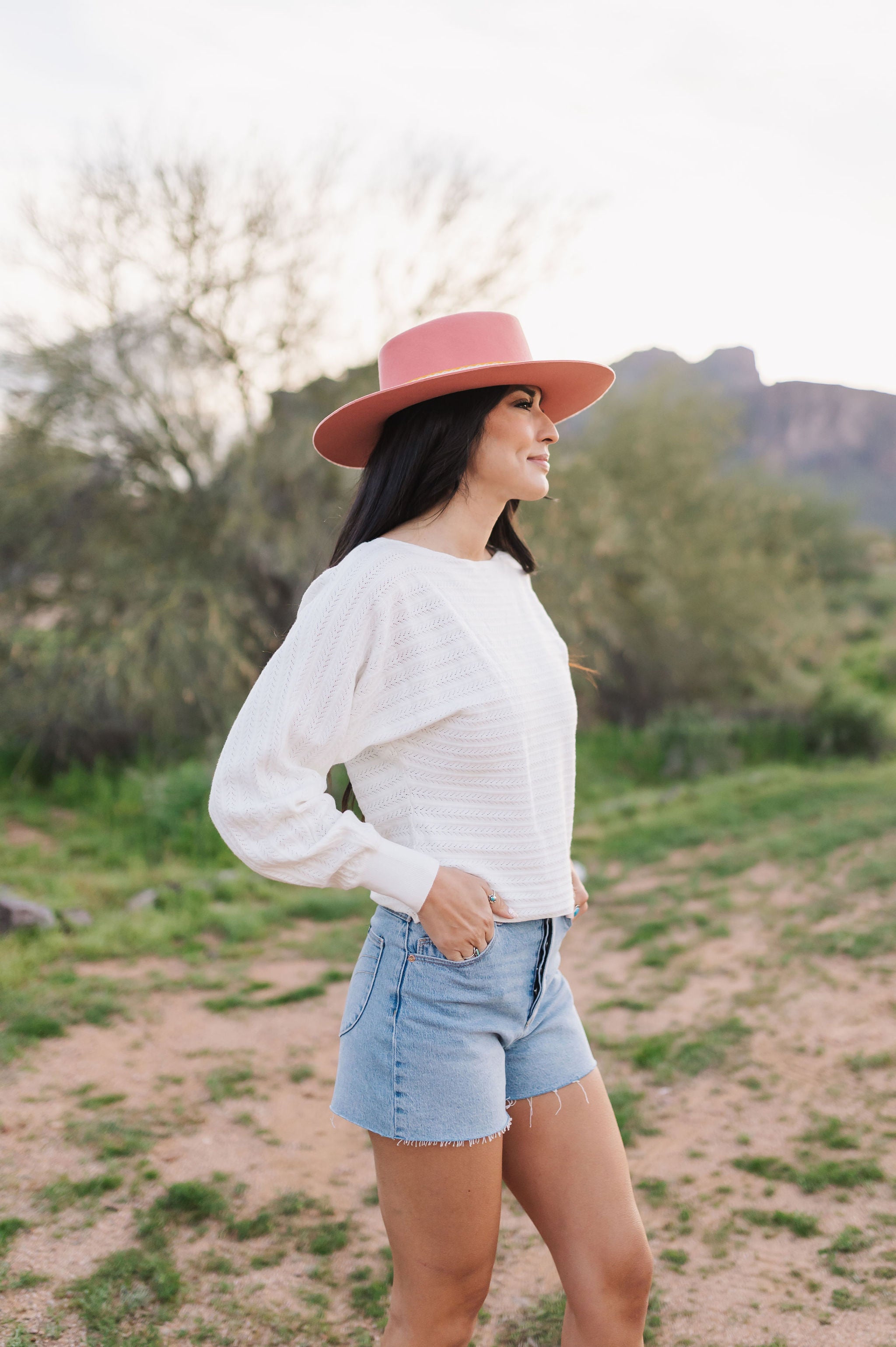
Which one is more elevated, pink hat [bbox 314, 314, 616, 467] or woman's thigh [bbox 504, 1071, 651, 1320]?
pink hat [bbox 314, 314, 616, 467]

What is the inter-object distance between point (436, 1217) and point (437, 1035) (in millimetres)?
237

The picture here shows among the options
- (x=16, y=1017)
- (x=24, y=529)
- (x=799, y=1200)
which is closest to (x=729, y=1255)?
(x=799, y=1200)

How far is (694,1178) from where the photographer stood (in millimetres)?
2947

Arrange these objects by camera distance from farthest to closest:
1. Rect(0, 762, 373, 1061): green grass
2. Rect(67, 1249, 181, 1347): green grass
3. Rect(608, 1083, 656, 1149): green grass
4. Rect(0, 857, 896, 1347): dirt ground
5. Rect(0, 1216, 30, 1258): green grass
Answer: Rect(0, 762, 373, 1061): green grass
Rect(608, 1083, 656, 1149): green grass
Rect(0, 1216, 30, 1258): green grass
Rect(0, 857, 896, 1347): dirt ground
Rect(67, 1249, 181, 1347): green grass

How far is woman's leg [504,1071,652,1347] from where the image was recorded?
140 centimetres

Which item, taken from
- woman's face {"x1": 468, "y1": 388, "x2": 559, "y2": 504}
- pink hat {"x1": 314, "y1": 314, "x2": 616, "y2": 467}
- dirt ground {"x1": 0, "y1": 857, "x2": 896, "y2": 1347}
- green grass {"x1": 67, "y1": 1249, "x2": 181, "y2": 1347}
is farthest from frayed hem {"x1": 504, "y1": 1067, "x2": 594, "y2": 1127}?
green grass {"x1": 67, "y1": 1249, "x2": 181, "y2": 1347}

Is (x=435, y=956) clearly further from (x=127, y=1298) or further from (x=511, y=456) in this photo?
(x=127, y=1298)

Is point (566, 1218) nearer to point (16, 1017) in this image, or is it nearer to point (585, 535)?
point (16, 1017)

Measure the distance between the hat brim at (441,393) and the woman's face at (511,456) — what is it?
4 cm

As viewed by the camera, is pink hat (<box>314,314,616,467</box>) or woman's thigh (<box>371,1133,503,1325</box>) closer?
woman's thigh (<box>371,1133,503,1325</box>)

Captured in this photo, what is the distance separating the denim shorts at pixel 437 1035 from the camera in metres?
1.33

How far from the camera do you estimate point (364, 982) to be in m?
1.41

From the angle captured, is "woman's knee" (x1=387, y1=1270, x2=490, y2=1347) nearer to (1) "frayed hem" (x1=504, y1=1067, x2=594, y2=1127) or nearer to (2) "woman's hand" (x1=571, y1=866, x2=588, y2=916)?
(1) "frayed hem" (x1=504, y1=1067, x2=594, y2=1127)

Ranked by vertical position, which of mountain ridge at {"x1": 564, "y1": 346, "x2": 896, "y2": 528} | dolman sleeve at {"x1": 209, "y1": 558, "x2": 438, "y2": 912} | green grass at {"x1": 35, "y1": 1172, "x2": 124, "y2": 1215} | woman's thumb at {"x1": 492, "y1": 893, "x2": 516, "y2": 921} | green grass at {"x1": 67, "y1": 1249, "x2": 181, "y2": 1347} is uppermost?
mountain ridge at {"x1": 564, "y1": 346, "x2": 896, "y2": 528}
